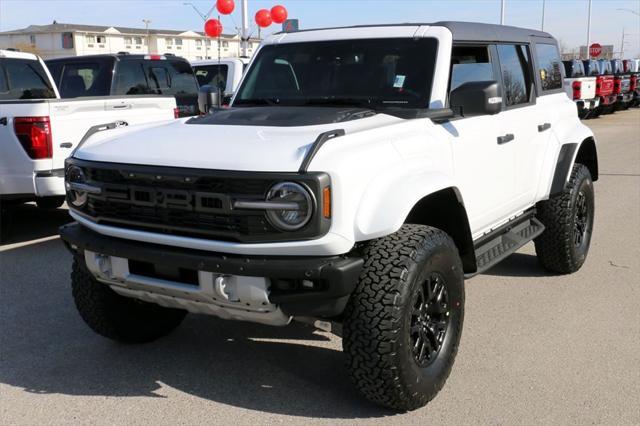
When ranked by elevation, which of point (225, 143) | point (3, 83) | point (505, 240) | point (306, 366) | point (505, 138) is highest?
point (3, 83)

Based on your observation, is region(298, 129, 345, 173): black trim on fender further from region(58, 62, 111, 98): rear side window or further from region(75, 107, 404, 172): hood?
region(58, 62, 111, 98): rear side window

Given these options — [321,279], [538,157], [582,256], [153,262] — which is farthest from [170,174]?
[582,256]

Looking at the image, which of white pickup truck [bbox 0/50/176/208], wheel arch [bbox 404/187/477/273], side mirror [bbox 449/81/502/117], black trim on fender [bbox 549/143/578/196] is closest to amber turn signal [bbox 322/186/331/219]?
wheel arch [bbox 404/187/477/273]

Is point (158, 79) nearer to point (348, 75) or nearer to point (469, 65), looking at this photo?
point (348, 75)

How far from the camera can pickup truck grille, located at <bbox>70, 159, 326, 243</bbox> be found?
296 cm

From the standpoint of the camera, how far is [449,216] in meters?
3.80

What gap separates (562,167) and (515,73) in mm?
883

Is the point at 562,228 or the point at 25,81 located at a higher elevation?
the point at 25,81

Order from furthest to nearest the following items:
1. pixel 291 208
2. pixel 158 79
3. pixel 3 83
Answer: pixel 158 79 < pixel 3 83 < pixel 291 208

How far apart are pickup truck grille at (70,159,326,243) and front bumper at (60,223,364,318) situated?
0.33 feet

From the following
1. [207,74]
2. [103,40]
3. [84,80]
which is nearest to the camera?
[84,80]

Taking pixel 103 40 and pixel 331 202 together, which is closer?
pixel 331 202

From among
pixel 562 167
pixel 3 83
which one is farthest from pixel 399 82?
pixel 3 83

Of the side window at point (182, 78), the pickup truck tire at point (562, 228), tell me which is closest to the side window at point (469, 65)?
the pickup truck tire at point (562, 228)
